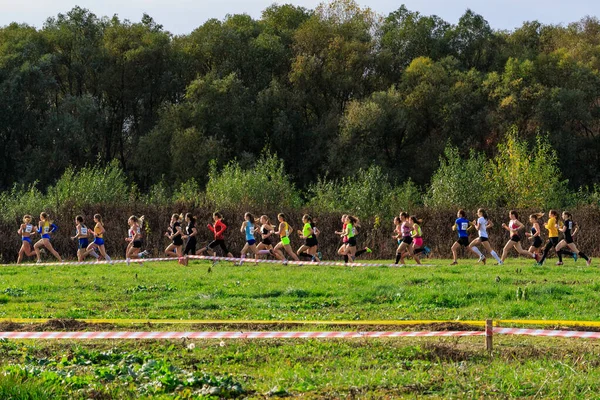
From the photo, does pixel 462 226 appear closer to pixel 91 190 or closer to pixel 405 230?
pixel 405 230

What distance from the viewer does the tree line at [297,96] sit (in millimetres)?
54219

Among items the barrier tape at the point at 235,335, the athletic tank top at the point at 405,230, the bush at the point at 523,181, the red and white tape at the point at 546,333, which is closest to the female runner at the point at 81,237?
the athletic tank top at the point at 405,230

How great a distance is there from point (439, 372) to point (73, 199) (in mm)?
30411

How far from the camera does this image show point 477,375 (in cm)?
844

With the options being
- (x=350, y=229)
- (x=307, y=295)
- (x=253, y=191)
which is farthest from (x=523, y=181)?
(x=307, y=295)

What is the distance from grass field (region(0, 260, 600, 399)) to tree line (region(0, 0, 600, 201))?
32.9 m

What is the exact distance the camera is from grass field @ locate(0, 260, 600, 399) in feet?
25.9

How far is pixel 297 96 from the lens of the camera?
191 feet

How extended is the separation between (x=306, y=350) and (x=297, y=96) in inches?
1924

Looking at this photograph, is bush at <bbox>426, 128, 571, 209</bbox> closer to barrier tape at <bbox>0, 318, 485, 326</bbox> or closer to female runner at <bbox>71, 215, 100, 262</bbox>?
female runner at <bbox>71, 215, 100, 262</bbox>

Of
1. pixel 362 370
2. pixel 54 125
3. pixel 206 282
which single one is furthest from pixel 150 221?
pixel 362 370

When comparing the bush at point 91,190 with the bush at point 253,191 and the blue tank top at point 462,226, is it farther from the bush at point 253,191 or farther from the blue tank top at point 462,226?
the blue tank top at point 462,226

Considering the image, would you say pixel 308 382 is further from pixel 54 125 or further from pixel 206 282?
pixel 54 125

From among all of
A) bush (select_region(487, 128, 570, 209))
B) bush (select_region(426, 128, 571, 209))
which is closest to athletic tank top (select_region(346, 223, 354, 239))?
bush (select_region(426, 128, 571, 209))
